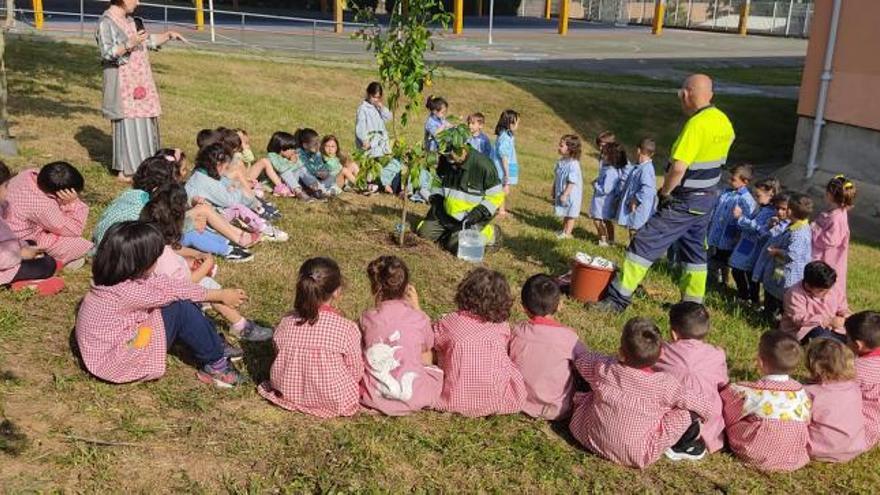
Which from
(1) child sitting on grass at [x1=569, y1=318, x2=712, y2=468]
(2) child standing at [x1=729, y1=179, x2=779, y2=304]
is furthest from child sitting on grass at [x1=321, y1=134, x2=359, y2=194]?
(1) child sitting on grass at [x1=569, y1=318, x2=712, y2=468]

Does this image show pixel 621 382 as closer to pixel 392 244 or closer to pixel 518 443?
pixel 518 443

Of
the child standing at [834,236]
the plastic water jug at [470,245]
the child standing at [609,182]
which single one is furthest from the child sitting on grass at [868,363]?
the child standing at [609,182]

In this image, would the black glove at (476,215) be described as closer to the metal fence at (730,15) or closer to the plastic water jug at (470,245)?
the plastic water jug at (470,245)

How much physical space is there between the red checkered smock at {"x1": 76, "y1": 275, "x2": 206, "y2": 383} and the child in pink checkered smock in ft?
1.93

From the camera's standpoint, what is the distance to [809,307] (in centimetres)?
630

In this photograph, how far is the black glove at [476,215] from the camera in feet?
25.7

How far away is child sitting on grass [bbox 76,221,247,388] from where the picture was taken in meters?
4.21

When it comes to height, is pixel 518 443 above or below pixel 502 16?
below

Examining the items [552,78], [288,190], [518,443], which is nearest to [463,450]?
[518,443]

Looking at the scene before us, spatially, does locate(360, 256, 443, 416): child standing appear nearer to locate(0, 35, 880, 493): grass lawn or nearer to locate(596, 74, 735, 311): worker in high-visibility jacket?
locate(0, 35, 880, 493): grass lawn

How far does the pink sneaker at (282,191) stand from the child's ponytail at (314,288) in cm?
516

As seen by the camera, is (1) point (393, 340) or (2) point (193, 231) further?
(2) point (193, 231)

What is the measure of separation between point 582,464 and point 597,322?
2.25 metres

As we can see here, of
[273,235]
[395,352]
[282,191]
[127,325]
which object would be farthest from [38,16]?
[395,352]
